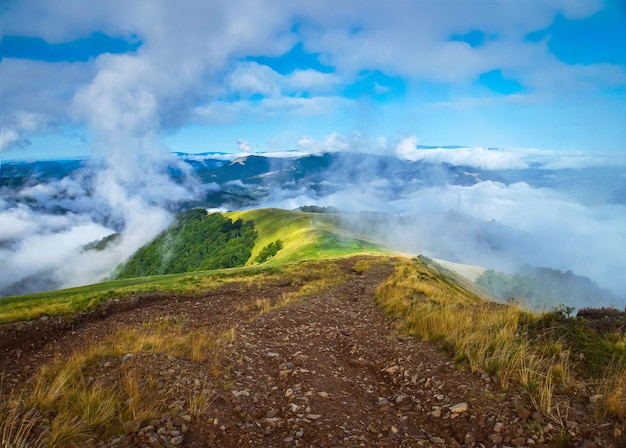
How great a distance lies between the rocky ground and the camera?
5.72m

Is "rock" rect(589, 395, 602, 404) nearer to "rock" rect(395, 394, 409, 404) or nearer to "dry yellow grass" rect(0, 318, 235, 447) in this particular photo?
"rock" rect(395, 394, 409, 404)

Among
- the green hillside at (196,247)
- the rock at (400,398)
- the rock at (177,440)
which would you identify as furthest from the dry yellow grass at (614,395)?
the green hillside at (196,247)

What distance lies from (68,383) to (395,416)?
6.30m

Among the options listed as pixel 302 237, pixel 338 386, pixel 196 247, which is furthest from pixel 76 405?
pixel 196 247

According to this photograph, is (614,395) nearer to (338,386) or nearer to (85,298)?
(338,386)

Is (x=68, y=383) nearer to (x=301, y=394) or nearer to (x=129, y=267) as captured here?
(x=301, y=394)

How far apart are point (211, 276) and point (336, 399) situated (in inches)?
1068

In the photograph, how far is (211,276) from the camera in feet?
107

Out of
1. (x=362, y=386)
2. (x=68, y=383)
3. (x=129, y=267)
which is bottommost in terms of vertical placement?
(x=129, y=267)

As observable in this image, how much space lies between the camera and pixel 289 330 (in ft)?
41.8

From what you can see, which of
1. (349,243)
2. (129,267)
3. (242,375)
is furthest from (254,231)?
(242,375)

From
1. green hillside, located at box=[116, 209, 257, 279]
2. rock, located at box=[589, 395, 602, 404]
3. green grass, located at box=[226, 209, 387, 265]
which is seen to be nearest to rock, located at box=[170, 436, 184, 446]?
rock, located at box=[589, 395, 602, 404]

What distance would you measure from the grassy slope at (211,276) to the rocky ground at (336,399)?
7.66 meters

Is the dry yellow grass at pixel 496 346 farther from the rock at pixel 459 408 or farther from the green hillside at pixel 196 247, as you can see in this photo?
the green hillside at pixel 196 247
